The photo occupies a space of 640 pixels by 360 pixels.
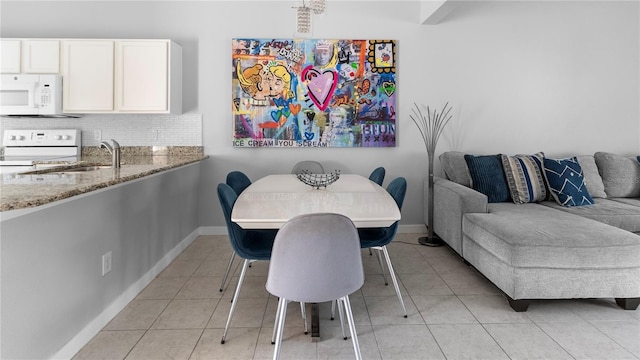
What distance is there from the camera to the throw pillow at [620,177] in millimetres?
3920

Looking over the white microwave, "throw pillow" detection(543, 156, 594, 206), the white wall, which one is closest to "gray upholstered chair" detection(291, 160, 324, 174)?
the white wall

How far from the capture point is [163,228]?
10.8ft

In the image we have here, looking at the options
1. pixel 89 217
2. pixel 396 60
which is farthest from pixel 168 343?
pixel 396 60

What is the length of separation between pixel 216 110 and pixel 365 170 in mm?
1710

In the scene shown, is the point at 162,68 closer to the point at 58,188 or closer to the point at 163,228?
the point at 163,228

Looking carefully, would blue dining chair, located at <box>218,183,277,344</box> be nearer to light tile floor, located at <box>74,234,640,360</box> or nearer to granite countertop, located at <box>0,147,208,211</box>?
light tile floor, located at <box>74,234,640,360</box>

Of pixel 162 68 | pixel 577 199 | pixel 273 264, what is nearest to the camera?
pixel 273 264

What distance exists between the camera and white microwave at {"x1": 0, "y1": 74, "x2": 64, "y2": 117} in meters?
3.63

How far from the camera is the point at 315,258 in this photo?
5.24 feet

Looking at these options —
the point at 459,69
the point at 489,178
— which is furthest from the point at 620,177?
the point at 459,69

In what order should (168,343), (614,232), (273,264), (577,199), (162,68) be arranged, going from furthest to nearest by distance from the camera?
1. (162,68)
2. (577,199)
3. (614,232)
4. (168,343)
5. (273,264)

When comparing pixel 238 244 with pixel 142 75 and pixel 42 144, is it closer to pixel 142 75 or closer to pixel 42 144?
pixel 142 75

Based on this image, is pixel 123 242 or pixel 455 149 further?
pixel 455 149

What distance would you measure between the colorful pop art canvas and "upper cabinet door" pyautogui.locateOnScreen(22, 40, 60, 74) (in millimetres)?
1633
